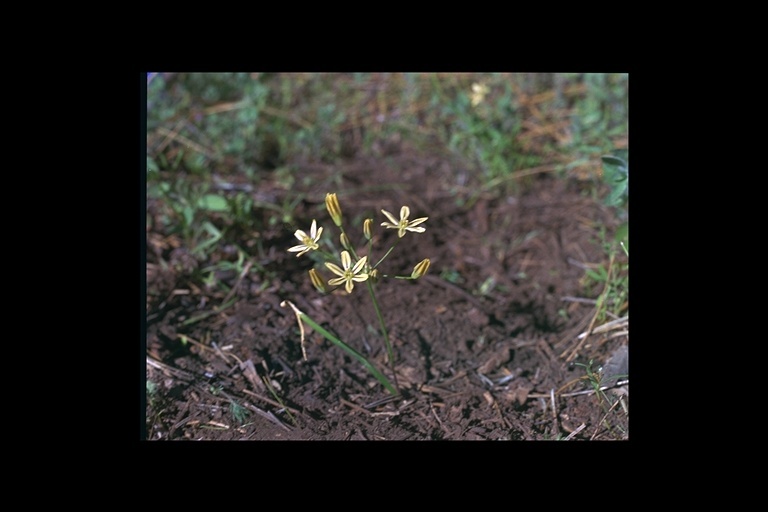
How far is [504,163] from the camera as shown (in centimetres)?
351

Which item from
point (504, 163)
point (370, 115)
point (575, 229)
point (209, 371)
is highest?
point (370, 115)

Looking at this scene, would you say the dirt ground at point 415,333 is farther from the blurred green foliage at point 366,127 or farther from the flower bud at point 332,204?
the flower bud at point 332,204

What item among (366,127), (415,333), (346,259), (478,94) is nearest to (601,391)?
(415,333)

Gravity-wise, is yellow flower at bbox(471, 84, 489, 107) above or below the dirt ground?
above

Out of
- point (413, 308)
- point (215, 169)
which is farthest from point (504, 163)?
point (215, 169)

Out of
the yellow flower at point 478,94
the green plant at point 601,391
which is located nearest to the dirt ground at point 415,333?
the green plant at point 601,391

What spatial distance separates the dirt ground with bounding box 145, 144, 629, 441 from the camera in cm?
226

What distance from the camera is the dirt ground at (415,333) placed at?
7.41 feet

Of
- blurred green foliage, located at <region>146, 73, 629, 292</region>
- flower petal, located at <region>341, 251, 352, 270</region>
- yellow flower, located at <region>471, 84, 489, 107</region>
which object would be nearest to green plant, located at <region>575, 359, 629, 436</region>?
flower petal, located at <region>341, 251, 352, 270</region>

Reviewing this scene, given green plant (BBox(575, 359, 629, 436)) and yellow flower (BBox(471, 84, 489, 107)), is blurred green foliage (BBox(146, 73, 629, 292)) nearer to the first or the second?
yellow flower (BBox(471, 84, 489, 107))

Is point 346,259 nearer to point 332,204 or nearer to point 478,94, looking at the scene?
point 332,204

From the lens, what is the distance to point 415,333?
2.64m

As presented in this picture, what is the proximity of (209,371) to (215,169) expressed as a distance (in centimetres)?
134

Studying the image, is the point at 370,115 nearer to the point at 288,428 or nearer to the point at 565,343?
the point at 565,343
